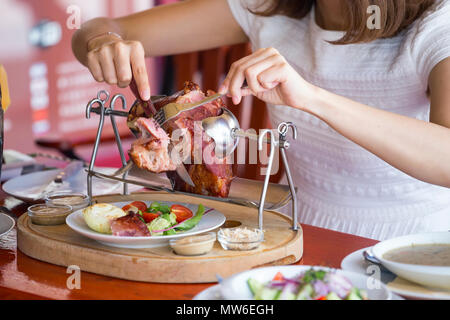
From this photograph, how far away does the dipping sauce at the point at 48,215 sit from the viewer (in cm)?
146

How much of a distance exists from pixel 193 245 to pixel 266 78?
0.42 m

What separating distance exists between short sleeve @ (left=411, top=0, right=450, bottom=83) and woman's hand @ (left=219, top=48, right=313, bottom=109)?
498 mm

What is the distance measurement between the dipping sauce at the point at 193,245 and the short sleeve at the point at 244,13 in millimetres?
1279

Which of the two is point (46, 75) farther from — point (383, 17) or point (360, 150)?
point (383, 17)

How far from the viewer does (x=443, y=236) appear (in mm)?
1237

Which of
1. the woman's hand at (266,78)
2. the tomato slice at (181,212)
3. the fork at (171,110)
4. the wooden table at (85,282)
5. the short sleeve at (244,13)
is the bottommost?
the wooden table at (85,282)

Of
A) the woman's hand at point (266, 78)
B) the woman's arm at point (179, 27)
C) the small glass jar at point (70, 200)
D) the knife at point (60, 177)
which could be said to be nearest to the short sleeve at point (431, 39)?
the woman's hand at point (266, 78)

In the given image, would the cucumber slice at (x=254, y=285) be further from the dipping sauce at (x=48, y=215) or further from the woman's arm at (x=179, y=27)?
the woman's arm at (x=179, y=27)

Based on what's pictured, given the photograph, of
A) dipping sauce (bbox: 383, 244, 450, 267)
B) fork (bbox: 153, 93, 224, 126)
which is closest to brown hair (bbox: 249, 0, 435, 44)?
fork (bbox: 153, 93, 224, 126)

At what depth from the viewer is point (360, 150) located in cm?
198

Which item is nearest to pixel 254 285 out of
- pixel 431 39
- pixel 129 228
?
pixel 129 228
